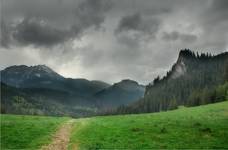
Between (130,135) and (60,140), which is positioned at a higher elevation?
(130,135)

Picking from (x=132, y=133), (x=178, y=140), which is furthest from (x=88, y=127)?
(x=178, y=140)

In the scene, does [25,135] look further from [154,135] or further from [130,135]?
[154,135]

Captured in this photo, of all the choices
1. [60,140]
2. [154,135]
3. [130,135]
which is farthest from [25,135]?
[154,135]

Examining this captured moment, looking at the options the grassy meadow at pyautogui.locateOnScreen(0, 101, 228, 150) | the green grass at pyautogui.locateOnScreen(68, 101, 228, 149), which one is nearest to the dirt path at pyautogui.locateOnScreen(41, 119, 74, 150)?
the grassy meadow at pyautogui.locateOnScreen(0, 101, 228, 150)

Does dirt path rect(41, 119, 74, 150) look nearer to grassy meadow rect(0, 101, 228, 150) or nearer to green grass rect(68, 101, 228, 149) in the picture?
grassy meadow rect(0, 101, 228, 150)

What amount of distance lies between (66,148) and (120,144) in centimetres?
565

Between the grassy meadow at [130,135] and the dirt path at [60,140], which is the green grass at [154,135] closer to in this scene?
the grassy meadow at [130,135]

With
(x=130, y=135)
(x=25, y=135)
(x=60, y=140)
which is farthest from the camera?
(x=25, y=135)

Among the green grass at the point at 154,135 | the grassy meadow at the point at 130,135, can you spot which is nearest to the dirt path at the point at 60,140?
the grassy meadow at the point at 130,135

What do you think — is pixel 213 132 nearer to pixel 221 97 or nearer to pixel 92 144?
pixel 92 144

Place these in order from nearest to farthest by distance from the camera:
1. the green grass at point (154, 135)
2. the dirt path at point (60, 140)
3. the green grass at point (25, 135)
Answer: the dirt path at point (60, 140), the green grass at point (154, 135), the green grass at point (25, 135)

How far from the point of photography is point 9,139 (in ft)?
110

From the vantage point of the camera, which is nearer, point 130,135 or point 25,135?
point 130,135

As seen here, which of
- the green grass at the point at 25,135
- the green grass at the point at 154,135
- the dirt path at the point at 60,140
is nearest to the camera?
the dirt path at the point at 60,140
